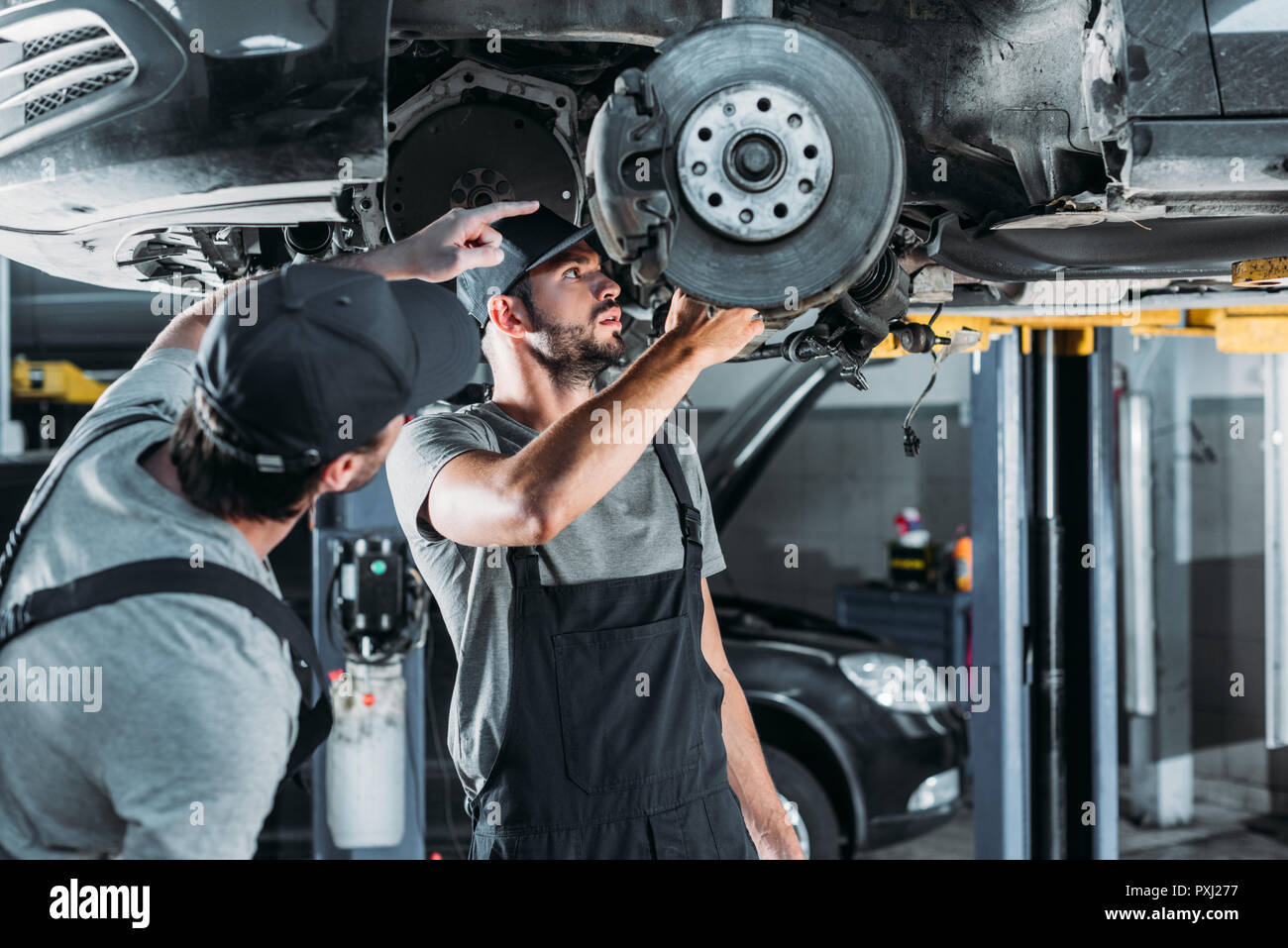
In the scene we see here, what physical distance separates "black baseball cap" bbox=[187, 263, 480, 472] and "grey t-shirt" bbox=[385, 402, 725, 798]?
365mm

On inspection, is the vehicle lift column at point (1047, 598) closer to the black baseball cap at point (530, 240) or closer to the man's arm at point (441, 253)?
the black baseball cap at point (530, 240)

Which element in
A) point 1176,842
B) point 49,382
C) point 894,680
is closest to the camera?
point 894,680

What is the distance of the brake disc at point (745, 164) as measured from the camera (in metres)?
1.21

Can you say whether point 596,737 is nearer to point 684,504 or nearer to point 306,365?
point 684,504

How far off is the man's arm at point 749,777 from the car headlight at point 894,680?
1.55m

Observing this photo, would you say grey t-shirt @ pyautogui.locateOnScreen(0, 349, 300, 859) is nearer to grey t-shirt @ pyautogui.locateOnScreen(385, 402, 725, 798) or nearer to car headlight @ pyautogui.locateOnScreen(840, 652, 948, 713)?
grey t-shirt @ pyautogui.locateOnScreen(385, 402, 725, 798)

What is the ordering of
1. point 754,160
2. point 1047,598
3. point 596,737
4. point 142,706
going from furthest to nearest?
point 1047,598 → point 596,737 → point 754,160 → point 142,706

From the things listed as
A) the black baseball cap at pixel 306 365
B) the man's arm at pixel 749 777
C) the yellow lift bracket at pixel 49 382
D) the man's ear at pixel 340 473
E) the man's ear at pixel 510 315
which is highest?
the yellow lift bracket at pixel 49 382

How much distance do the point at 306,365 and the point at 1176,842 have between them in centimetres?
437

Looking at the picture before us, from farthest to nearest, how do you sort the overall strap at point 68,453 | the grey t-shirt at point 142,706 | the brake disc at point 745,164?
the brake disc at point 745,164 < the overall strap at point 68,453 < the grey t-shirt at point 142,706

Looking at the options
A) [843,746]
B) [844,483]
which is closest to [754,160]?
[843,746]

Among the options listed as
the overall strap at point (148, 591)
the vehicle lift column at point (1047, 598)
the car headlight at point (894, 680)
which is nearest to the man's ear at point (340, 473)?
the overall strap at point (148, 591)

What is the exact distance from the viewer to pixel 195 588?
0.99 m

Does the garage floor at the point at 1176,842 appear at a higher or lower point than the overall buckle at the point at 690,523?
lower
